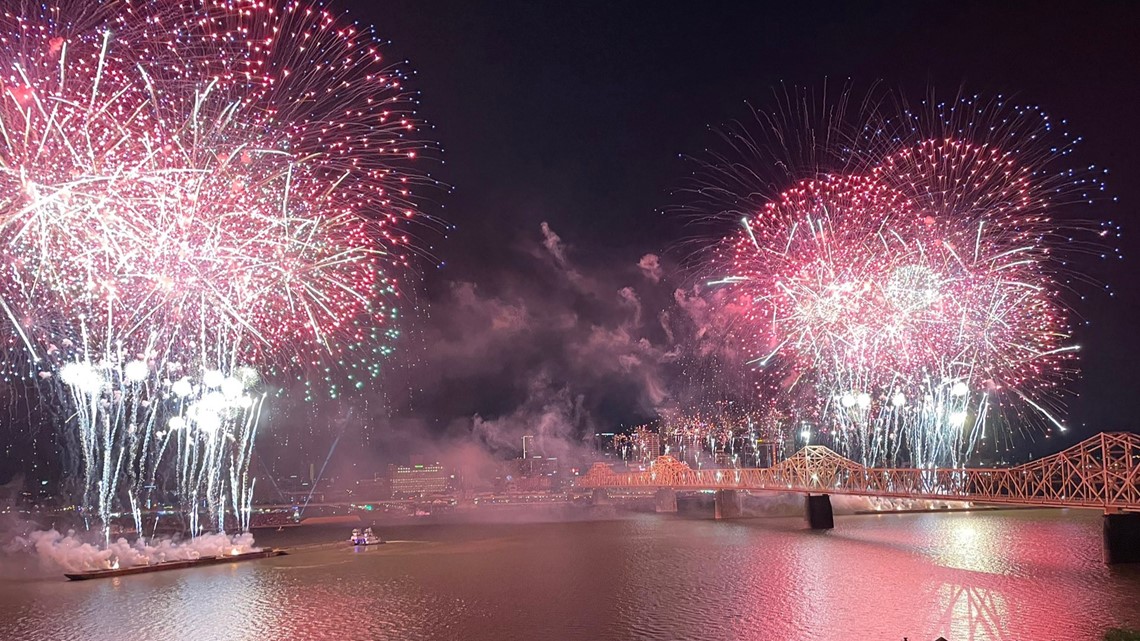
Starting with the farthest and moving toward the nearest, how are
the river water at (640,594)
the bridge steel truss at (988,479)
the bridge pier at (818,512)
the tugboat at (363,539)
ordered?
1. the tugboat at (363,539)
2. the bridge pier at (818,512)
3. the bridge steel truss at (988,479)
4. the river water at (640,594)

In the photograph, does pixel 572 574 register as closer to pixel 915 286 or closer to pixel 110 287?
pixel 915 286

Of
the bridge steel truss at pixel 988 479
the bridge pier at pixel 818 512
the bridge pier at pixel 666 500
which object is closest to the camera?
the bridge steel truss at pixel 988 479

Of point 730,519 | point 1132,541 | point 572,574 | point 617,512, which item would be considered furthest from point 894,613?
point 617,512

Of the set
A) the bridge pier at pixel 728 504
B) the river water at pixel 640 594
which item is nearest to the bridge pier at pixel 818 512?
the river water at pixel 640 594

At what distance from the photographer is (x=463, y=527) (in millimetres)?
111188

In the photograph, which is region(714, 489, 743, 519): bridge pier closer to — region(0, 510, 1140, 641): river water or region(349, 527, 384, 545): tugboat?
region(0, 510, 1140, 641): river water

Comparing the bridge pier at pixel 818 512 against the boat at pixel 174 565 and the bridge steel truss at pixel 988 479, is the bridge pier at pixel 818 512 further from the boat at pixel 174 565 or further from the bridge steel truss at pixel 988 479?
the boat at pixel 174 565

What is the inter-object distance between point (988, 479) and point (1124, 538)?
14635 millimetres

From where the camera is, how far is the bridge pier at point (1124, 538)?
41906 millimetres

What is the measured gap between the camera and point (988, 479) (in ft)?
186

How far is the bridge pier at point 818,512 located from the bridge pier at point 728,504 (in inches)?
1041

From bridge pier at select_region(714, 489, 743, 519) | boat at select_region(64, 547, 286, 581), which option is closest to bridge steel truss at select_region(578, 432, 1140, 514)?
bridge pier at select_region(714, 489, 743, 519)

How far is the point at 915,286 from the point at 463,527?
75935 millimetres

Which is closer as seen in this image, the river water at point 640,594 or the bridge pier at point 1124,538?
the river water at point 640,594
